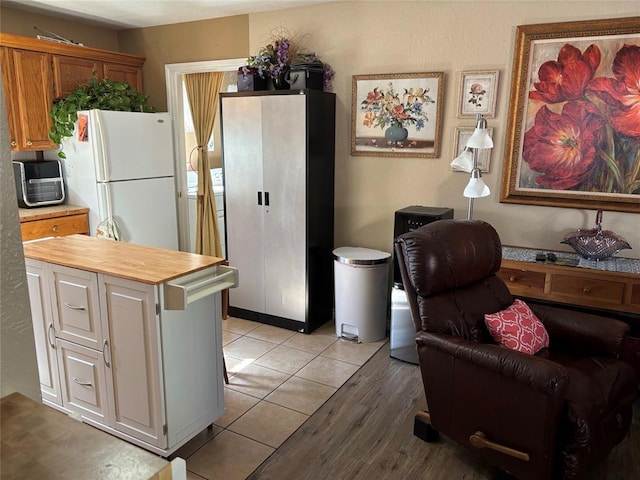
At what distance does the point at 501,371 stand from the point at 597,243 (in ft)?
4.51

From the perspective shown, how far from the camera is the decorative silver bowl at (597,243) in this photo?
285 cm

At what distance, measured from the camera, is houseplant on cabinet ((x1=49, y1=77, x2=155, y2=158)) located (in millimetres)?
3984

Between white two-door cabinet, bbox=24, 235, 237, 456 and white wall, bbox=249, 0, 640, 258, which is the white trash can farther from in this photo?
white two-door cabinet, bbox=24, 235, 237, 456

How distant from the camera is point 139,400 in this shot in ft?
7.18

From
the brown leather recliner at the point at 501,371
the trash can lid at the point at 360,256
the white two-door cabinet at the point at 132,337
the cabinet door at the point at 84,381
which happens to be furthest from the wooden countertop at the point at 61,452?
the trash can lid at the point at 360,256

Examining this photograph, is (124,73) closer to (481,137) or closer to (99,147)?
(99,147)

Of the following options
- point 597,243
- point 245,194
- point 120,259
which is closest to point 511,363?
point 597,243

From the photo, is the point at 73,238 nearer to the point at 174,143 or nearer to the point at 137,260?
the point at 137,260

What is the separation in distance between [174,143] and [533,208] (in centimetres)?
321

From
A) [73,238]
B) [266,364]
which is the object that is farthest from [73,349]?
[266,364]

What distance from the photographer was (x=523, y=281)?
2.93m

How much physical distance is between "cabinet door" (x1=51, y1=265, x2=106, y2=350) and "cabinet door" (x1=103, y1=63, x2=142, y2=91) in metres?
2.79

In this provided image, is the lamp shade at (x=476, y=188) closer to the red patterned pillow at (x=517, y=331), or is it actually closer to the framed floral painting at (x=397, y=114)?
the framed floral painting at (x=397, y=114)

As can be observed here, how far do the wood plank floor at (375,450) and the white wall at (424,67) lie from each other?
1.28 meters
